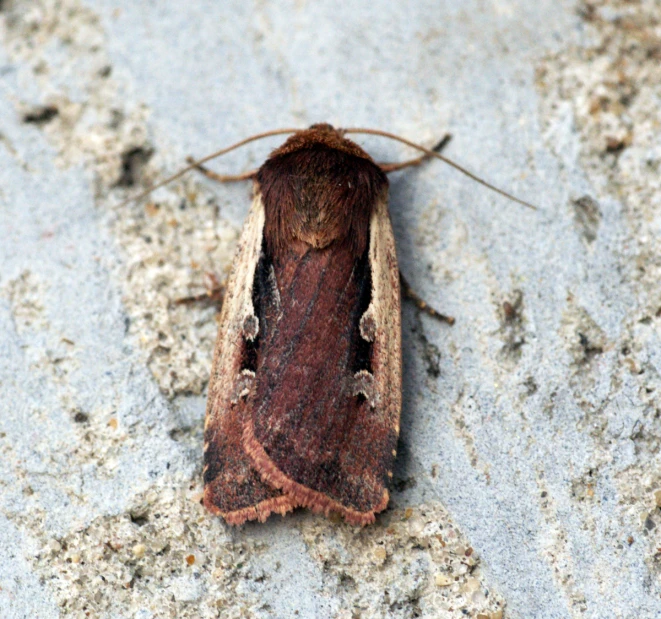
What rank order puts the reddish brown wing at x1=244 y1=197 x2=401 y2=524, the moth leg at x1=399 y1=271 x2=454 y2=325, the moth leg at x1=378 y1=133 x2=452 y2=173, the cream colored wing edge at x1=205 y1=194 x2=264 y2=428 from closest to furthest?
the reddish brown wing at x1=244 y1=197 x2=401 y2=524
the cream colored wing edge at x1=205 y1=194 x2=264 y2=428
the moth leg at x1=399 y1=271 x2=454 y2=325
the moth leg at x1=378 y1=133 x2=452 y2=173

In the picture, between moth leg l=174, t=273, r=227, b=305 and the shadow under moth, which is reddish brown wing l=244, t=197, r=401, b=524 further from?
moth leg l=174, t=273, r=227, b=305

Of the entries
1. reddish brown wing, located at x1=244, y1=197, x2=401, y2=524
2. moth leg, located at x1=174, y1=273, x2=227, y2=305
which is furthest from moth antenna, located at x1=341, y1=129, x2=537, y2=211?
moth leg, located at x1=174, y1=273, x2=227, y2=305

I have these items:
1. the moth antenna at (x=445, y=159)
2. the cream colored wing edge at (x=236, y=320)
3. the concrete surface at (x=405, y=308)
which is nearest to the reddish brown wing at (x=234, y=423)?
the cream colored wing edge at (x=236, y=320)

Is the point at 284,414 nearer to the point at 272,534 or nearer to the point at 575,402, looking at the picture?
the point at 272,534

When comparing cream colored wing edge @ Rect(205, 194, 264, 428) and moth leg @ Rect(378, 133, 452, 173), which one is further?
moth leg @ Rect(378, 133, 452, 173)

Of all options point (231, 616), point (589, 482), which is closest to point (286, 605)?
point (231, 616)

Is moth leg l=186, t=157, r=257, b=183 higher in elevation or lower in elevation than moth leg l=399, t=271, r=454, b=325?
higher
